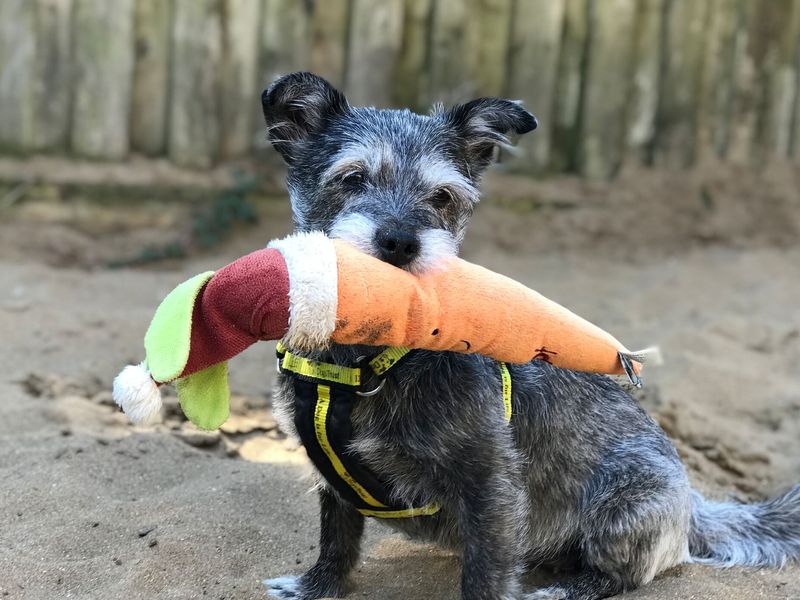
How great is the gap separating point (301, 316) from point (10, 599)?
1.60m

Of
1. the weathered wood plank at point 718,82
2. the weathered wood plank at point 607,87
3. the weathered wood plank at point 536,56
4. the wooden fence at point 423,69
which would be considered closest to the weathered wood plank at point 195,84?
the wooden fence at point 423,69

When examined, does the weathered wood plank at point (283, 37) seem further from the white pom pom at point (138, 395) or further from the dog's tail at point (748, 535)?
the white pom pom at point (138, 395)

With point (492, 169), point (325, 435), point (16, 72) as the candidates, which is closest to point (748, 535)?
point (325, 435)

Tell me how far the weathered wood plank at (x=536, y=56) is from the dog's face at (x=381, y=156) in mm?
4649

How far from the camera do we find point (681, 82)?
8.61 meters

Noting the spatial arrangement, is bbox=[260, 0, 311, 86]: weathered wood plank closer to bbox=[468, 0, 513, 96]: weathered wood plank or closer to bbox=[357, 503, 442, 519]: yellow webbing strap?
bbox=[468, 0, 513, 96]: weathered wood plank

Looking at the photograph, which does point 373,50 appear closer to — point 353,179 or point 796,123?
point 796,123

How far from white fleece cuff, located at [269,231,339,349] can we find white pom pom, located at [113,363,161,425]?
0.42m

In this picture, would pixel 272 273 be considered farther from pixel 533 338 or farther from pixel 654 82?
pixel 654 82

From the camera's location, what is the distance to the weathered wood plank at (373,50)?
8.19m

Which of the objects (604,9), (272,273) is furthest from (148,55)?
(272,273)

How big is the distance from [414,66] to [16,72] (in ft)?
11.2

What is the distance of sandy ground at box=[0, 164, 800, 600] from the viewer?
3783 millimetres

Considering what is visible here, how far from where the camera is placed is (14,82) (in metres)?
7.82
